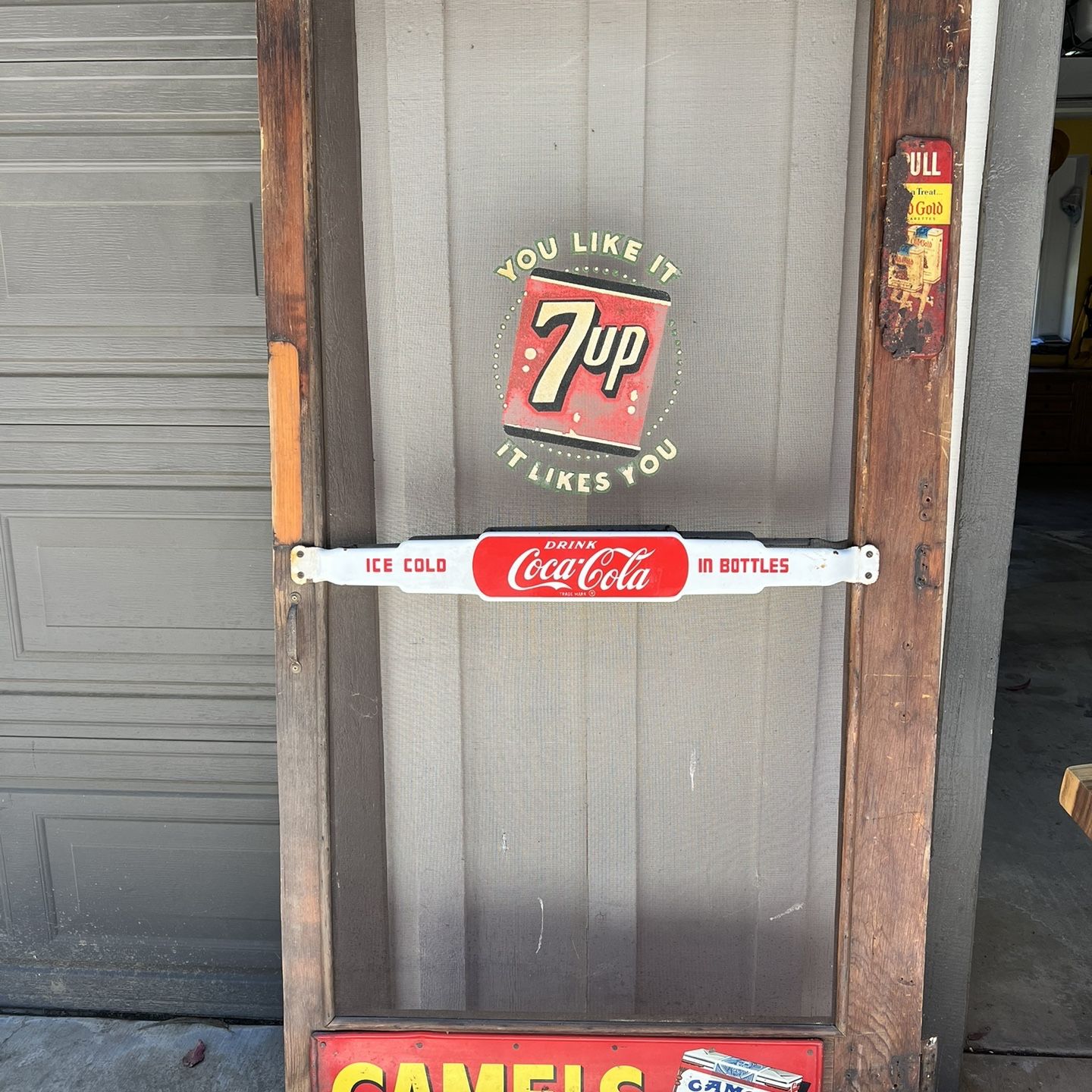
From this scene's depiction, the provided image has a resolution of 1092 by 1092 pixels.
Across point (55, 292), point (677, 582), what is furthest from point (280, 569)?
point (55, 292)

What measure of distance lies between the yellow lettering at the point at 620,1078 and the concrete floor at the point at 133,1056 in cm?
83

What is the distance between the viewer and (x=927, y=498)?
1.53 meters

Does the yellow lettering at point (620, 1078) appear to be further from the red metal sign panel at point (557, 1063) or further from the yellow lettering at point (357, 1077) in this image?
the yellow lettering at point (357, 1077)

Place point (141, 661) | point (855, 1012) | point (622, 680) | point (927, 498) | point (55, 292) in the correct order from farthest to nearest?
point (141, 661)
point (55, 292)
point (622, 680)
point (855, 1012)
point (927, 498)

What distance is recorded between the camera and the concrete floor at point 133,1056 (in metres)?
2.10

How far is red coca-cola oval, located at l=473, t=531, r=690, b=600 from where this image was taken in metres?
1.53

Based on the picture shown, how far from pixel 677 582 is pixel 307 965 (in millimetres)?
909

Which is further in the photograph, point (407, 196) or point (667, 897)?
point (667, 897)

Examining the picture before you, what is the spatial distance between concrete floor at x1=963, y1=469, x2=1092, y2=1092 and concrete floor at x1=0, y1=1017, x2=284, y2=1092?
1579 mm

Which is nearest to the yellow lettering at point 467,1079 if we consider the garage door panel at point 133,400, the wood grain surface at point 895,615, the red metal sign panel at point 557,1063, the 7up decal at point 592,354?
the red metal sign panel at point 557,1063

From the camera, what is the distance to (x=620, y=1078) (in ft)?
5.46

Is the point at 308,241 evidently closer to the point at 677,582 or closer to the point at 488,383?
the point at 488,383

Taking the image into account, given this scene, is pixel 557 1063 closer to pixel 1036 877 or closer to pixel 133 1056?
pixel 133 1056

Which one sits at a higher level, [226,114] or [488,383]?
[226,114]
